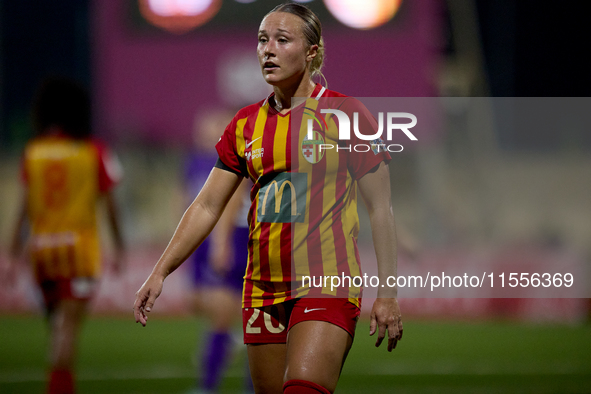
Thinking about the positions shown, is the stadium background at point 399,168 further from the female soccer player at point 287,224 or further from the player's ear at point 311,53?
the player's ear at point 311,53

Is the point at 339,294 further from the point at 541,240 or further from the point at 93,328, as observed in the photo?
the point at 541,240

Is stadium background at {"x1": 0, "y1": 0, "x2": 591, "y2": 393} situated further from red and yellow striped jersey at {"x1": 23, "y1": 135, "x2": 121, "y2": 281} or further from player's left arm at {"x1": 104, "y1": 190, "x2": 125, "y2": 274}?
player's left arm at {"x1": 104, "y1": 190, "x2": 125, "y2": 274}

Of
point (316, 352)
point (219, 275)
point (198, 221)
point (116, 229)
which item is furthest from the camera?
point (219, 275)

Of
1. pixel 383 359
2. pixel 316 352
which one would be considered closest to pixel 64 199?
pixel 316 352

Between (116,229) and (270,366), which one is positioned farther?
(116,229)

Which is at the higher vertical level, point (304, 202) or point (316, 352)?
point (304, 202)

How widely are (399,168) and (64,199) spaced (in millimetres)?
13442

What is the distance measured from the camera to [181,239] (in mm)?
3055

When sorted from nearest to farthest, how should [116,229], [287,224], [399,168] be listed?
1. [287,224]
2. [116,229]
3. [399,168]

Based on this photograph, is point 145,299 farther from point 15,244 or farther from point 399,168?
point 399,168

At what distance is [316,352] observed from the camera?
2.74 meters

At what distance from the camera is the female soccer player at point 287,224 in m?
2.83

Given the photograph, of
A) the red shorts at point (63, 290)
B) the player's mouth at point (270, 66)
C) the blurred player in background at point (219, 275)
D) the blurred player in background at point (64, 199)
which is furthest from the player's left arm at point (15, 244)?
the player's mouth at point (270, 66)

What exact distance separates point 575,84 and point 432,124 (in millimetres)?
7340
